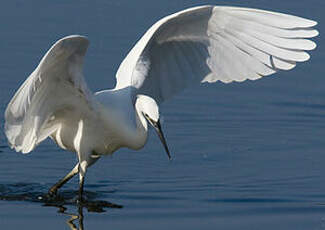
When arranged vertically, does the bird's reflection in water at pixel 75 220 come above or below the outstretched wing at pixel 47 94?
below

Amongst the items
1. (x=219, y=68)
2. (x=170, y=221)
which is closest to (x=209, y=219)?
(x=170, y=221)

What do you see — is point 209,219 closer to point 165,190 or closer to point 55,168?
point 165,190

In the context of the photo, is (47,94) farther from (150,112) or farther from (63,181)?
(63,181)

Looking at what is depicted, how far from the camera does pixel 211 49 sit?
9945 mm

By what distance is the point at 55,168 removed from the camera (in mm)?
10523

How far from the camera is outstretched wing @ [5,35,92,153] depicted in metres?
8.01

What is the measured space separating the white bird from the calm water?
0.56 metres

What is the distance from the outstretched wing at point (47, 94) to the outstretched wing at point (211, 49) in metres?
0.80

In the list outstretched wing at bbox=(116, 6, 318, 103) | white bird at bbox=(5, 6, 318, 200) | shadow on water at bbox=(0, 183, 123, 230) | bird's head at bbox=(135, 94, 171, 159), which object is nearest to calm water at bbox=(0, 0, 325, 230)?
shadow on water at bbox=(0, 183, 123, 230)

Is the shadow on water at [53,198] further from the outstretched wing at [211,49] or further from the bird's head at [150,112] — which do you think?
the outstretched wing at [211,49]

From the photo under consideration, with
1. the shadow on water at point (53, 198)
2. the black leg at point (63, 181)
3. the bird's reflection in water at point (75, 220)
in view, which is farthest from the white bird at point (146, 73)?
the bird's reflection in water at point (75, 220)

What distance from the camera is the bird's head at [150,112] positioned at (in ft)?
28.0

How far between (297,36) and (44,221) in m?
2.45

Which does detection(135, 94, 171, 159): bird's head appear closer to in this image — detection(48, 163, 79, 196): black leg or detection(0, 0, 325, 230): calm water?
detection(0, 0, 325, 230): calm water
